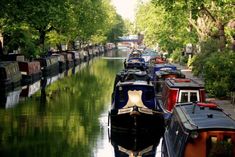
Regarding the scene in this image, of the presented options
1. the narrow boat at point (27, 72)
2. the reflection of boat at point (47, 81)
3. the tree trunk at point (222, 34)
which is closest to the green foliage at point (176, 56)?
the reflection of boat at point (47, 81)

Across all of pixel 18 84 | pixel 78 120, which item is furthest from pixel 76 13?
pixel 78 120

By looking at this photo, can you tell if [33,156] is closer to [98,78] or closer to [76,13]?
[98,78]

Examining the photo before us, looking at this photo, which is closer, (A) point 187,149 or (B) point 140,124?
(A) point 187,149

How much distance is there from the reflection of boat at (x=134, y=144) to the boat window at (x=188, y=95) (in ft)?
7.54

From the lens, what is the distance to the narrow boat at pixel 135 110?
91.1 feet

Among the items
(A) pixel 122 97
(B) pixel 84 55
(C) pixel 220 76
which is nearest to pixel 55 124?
(A) pixel 122 97

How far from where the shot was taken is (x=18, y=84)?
55.8 m

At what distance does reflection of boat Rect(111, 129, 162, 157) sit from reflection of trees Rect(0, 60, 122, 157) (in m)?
1.11

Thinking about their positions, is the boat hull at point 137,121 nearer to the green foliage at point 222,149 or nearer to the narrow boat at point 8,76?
the green foliage at point 222,149

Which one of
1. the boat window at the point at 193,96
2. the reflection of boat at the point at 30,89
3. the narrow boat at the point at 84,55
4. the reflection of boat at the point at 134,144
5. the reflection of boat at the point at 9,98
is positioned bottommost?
the narrow boat at the point at 84,55

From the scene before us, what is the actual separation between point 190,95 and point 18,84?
29.0 metres

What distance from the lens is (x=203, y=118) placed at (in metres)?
18.7

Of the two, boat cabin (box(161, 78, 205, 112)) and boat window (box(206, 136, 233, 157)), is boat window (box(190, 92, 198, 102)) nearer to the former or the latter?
boat cabin (box(161, 78, 205, 112))

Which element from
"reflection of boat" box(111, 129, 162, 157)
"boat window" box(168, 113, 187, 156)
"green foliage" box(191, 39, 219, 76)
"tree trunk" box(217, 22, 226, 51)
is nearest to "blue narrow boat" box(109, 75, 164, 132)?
"reflection of boat" box(111, 129, 162, 157)
